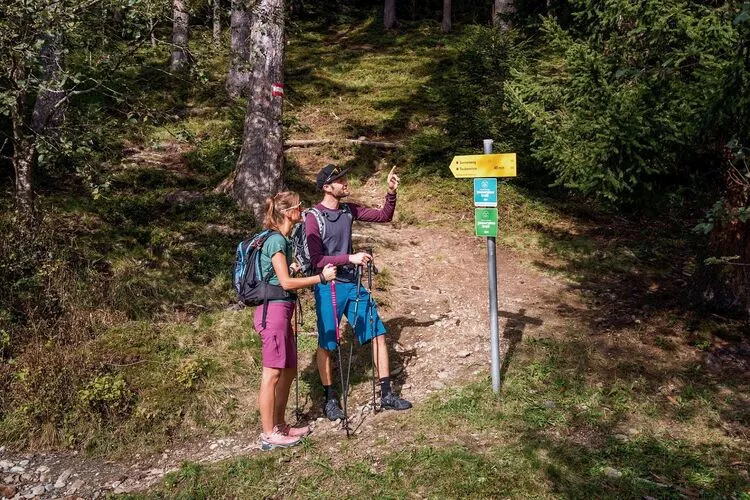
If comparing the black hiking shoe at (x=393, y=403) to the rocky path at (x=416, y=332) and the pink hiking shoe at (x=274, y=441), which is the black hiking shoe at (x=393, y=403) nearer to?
the rocky path at (x=416, y=332)

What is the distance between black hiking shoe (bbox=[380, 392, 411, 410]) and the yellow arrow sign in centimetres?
242

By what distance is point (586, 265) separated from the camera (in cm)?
1054

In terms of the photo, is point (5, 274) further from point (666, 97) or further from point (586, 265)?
point (586, 265)

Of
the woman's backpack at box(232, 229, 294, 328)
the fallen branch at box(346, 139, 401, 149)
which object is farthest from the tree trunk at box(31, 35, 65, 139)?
the fallen branch at box(346, 139, 401, 149)

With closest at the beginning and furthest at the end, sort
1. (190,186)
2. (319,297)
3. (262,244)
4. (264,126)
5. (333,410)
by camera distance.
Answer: (262,244) → (319,297) → (333,410) → (264,126) → (190,186)

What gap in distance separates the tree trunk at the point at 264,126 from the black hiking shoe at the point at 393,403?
5.25m

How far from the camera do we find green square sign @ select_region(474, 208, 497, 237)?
5.95 m

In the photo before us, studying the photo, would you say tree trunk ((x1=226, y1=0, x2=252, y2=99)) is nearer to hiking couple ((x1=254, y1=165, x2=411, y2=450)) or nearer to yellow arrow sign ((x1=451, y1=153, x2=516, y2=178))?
hiking couple ((x1=254, y1=165, x2=411, y2=450))

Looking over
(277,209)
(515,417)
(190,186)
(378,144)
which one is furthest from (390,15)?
(515,417)

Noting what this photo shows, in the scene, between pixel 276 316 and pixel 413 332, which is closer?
pixel 276 316

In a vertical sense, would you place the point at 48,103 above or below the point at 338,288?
above

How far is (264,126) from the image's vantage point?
1029 centimetres

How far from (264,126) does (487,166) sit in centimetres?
560

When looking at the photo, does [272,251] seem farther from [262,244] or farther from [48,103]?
[48,103]
